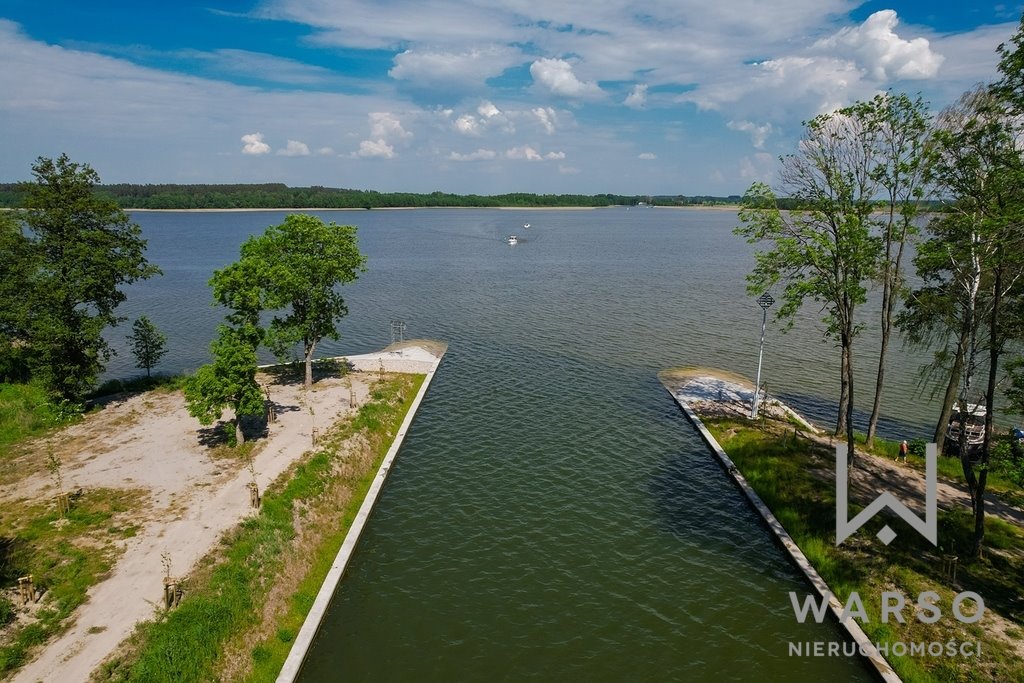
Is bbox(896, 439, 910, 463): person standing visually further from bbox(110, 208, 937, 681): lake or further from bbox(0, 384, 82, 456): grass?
bbox(0, 384, 82, 456): grass

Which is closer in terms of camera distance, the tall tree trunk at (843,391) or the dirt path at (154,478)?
the dirt path at (154,478)

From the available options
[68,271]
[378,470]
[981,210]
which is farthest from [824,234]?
[68,271]

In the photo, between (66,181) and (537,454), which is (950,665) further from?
(66,181)

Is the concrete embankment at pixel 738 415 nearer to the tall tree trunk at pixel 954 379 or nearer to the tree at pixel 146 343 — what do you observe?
the tall tree trunk at pixel 954 379

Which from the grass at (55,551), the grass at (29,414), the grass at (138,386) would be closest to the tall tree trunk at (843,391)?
the grass at (55,551)

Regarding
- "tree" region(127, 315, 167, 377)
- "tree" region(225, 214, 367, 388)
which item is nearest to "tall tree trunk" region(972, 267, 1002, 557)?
"tree" region(225, 214, 367, 388)

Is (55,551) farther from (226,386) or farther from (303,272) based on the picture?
(303,272)
